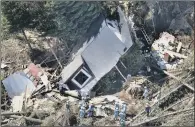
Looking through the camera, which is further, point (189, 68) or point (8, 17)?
point (8, 17)

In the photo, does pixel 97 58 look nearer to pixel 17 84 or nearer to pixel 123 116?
pixel 123 116

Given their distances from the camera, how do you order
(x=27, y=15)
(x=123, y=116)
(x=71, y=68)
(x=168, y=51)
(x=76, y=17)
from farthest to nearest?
(x=27, y=15), (x=76, y=17), (x=168, y=51), (x=71, y=68), (x=123, y=116)

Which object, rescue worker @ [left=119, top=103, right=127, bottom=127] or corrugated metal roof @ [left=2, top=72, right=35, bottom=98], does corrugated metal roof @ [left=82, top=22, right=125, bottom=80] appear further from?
corrugated metal roof @ [left=2, top=72, right=35, bottom=98]

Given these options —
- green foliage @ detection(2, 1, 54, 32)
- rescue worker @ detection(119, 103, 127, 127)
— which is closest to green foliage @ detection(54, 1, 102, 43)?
green foliage @ detection(2, 1, 54, 32)

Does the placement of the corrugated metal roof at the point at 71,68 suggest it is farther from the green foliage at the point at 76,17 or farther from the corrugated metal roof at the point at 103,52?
the green foliage at the point at 76,17

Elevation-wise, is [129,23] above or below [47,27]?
below

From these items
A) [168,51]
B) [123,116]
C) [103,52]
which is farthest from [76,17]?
[123,116]

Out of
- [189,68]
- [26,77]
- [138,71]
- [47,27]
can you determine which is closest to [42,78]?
[26,77]

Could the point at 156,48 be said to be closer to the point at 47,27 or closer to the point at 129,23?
the point at 129,23
